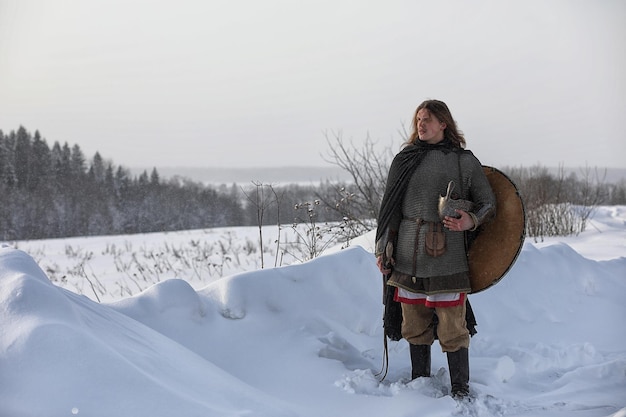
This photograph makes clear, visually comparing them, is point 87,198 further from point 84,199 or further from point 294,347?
point 294,347

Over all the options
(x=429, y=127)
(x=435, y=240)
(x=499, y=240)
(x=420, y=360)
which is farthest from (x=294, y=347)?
(x=429, y=127)

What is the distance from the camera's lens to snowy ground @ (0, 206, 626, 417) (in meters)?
2.08

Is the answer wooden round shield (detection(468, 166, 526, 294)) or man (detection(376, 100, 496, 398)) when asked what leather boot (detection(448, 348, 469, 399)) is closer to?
man (detection(376, 100, 496, 398))

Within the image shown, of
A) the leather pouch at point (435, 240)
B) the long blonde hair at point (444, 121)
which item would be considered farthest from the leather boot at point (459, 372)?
the long blonde hair at point (444, 121)

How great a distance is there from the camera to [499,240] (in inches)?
128

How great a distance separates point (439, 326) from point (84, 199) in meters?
54.5

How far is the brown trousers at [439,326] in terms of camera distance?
3.18 meters

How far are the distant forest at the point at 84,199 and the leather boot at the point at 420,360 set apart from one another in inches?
1523

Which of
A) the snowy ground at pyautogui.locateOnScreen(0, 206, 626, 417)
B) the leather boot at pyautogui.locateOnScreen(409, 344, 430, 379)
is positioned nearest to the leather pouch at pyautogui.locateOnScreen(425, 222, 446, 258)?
the leather boot at pyautogui.locateOnScreen(409, 344, 430, 379)

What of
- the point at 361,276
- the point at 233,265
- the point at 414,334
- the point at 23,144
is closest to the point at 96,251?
the point at 233,265

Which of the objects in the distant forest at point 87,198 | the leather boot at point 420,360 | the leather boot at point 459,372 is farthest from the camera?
the distant forest at point 87,198

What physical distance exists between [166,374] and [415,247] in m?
1.54

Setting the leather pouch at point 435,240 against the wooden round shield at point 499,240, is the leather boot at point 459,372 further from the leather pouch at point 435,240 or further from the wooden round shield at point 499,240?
the leather pouch at point 435,240

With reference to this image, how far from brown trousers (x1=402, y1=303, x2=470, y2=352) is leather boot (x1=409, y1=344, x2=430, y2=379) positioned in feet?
0.15
